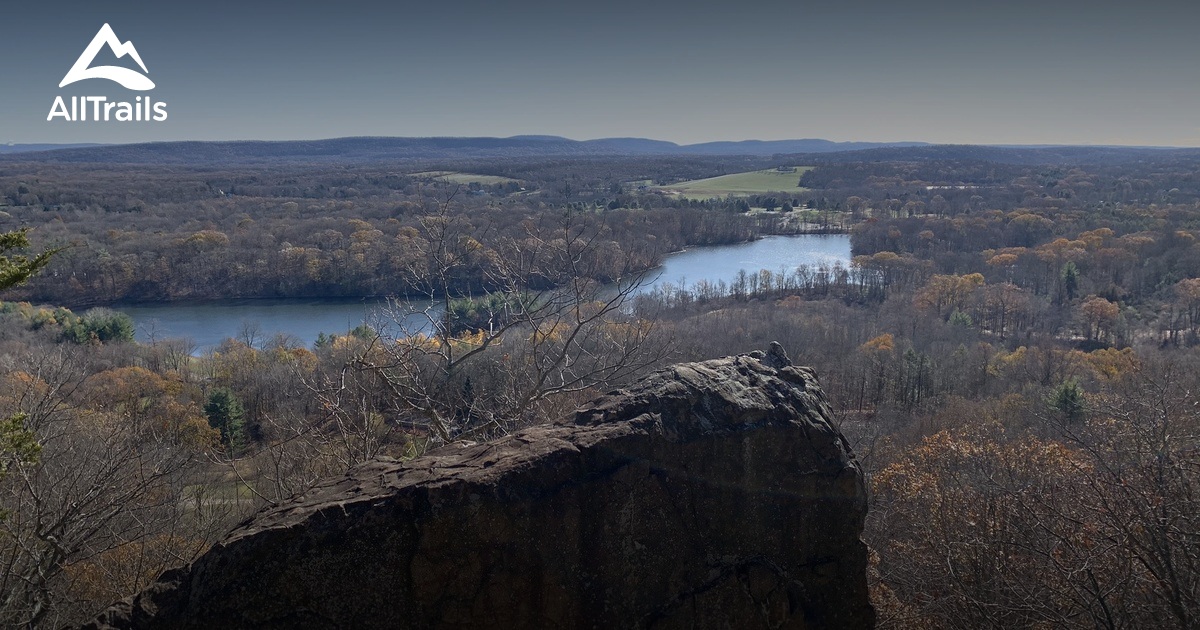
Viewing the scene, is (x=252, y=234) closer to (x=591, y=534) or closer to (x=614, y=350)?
(x=614, y=350)

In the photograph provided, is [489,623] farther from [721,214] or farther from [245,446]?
[721,214]

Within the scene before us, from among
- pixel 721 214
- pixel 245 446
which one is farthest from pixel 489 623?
pixel 721 214

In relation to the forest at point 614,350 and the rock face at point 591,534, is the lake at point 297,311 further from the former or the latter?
the rock face at point 591,534

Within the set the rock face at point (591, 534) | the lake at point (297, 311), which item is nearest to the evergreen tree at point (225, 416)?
the lake at point (297, 311)

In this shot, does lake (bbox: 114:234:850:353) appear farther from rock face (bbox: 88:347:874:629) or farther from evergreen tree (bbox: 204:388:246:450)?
rock face (bbox: 88:347:874:629)

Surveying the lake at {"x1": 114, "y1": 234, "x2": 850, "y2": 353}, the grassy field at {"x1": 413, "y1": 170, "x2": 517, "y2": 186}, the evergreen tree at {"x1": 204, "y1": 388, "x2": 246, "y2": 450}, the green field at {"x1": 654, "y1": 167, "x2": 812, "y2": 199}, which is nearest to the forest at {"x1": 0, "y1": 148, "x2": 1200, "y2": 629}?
the evergreen tree at {"x1": 204, "y1": 388, "x2": 246, "y2": 450}
